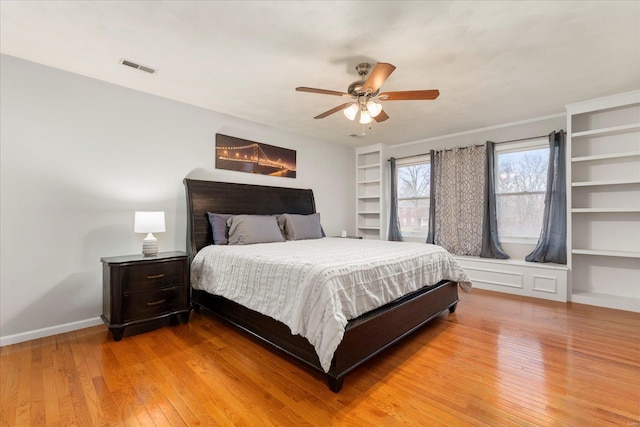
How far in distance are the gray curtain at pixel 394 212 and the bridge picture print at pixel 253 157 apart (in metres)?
2.05

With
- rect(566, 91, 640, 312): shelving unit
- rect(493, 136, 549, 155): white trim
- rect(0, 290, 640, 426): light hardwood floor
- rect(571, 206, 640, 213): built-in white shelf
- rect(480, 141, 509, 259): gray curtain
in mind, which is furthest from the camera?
rect(480, 141, 509, 259): gray curtain

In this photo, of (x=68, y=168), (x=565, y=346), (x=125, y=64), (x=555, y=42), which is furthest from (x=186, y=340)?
(x=555, y=42)

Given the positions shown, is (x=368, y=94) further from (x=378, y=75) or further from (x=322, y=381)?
(x=322, y=381)

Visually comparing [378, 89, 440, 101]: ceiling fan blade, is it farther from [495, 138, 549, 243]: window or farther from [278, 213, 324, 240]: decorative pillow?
[495, 138, 549, 243]: window

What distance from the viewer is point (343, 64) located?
2.59 meters

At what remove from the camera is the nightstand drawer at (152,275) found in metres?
2.60

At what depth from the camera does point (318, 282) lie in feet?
6.09

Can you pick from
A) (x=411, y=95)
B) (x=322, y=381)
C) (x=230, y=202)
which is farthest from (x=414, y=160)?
(x=322, y=381)

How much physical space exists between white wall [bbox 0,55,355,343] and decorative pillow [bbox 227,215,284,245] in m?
0.65

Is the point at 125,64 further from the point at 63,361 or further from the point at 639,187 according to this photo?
the point at 639,187

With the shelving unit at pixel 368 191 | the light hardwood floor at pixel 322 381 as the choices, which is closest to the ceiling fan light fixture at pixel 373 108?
the light hardwood floor at pixel 322 381

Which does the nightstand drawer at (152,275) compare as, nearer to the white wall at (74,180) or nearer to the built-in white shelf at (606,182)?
the white wall at (74,180)

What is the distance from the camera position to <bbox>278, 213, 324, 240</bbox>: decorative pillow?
400 cm

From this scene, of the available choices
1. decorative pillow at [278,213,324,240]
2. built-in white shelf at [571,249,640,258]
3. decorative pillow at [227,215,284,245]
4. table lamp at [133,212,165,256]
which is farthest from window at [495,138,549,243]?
table lamp at [133,212,165,256]
